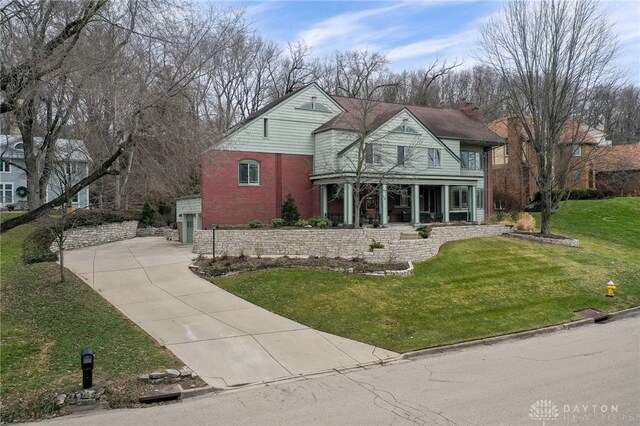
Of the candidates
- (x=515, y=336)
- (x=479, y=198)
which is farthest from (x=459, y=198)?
(x=515, y=336)

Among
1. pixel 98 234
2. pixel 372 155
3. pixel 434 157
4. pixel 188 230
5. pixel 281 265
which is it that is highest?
pixel 434 157

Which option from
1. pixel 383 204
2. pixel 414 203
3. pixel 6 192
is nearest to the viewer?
pixel 383 204

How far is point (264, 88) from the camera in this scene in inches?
1938

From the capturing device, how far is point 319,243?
63.3 ft

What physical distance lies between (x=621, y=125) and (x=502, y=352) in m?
49.9

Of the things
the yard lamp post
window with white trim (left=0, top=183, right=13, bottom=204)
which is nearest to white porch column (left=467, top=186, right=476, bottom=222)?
the yard lamp post

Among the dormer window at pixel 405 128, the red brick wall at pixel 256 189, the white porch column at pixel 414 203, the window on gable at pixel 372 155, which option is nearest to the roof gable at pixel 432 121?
the dormer window at pixel 405 128

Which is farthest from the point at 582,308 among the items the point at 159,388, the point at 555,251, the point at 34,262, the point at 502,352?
the point at 34,262

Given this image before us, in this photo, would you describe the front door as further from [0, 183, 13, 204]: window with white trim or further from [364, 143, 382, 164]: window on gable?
[0, 183, 13, 204]: window with white trim

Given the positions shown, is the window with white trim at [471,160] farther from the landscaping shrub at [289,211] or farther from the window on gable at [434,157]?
the landscaping shrub at [289,211]

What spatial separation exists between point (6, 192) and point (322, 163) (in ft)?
113

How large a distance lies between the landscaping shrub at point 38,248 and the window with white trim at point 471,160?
24.4m

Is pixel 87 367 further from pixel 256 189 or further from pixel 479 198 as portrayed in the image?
pixel 479 198

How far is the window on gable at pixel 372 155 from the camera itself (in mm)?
24500
